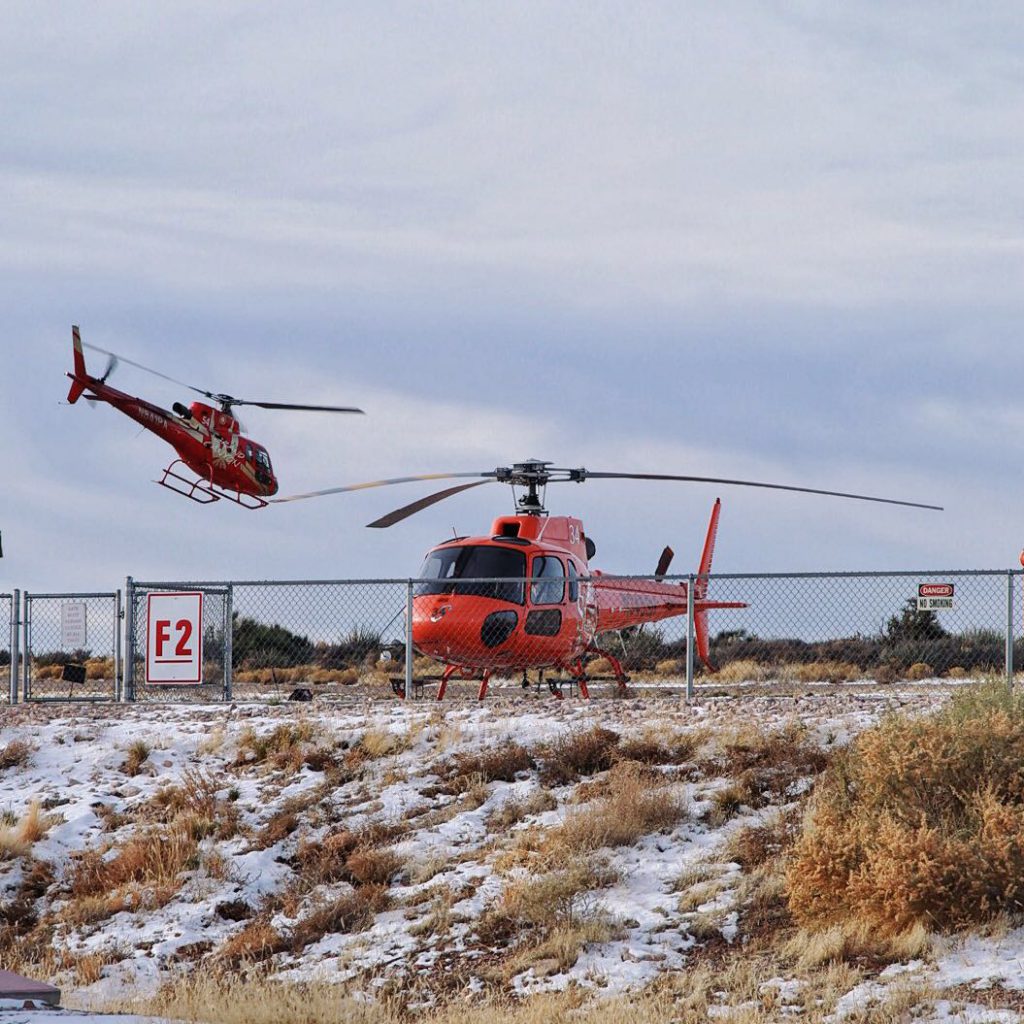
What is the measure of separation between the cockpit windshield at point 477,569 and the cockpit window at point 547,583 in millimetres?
259

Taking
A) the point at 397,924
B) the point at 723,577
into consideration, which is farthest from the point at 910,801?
the point at 723,577

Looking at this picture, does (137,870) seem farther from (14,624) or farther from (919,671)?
(919,671)

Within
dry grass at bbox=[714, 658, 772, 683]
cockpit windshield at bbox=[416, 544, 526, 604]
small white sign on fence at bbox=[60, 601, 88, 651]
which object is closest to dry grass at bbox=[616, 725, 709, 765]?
cockpit windshield at bbox=[416, 544, 526, 604]

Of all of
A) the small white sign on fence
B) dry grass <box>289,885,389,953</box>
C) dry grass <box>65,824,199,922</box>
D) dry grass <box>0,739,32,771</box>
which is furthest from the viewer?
the small white sign on fence

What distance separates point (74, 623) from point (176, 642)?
273cm

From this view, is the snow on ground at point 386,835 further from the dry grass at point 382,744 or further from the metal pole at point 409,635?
the metal pole at point 409,635

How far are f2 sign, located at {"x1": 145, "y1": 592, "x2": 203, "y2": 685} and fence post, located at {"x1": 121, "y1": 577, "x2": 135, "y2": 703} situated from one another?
0.40 m

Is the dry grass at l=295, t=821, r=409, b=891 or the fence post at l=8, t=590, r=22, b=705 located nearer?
the dry grass at l=295, t=821, r=409, b=891

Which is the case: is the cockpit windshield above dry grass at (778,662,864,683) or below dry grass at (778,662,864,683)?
above

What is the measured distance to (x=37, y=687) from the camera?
3064 centimetres

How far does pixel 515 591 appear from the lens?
21.9m

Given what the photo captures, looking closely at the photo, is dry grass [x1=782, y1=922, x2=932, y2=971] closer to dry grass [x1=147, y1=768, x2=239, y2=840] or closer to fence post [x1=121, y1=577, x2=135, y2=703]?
dry grass [x1=147, y1=768, x2=239, y2=840]

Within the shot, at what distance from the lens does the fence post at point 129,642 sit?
2134cm

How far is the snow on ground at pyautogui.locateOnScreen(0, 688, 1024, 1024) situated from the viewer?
38.7 feet
